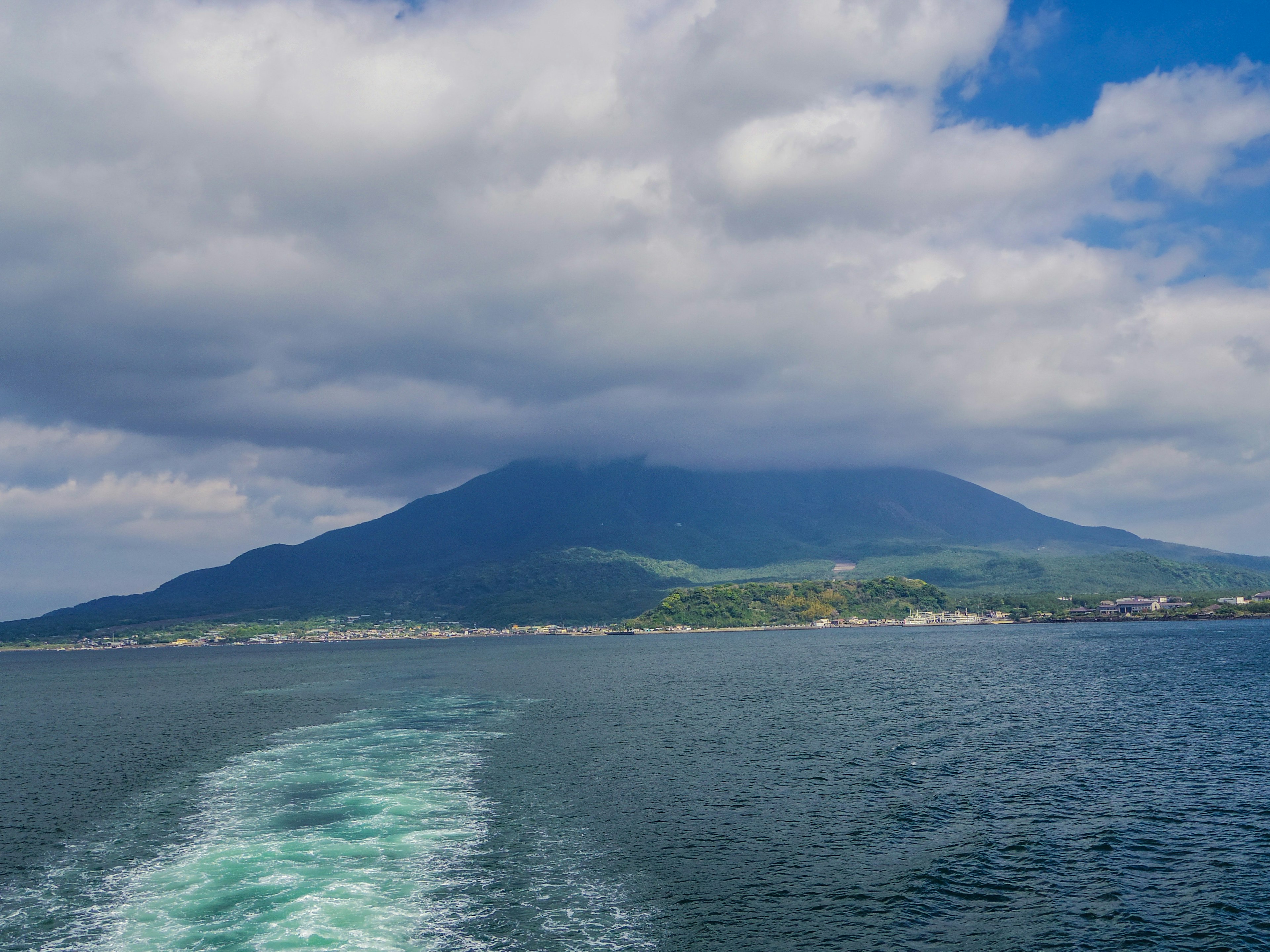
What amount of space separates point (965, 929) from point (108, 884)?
35069 millimetres

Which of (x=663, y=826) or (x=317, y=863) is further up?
(x=317, y=863)

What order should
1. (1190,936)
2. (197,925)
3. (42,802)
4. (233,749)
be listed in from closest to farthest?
(1190,936) < (197,925) < (42,802) < (233,749)

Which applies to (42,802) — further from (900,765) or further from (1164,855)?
(1164,855)

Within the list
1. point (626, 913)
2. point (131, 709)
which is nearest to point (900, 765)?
point (626, 913)

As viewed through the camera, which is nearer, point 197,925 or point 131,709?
point 197,925

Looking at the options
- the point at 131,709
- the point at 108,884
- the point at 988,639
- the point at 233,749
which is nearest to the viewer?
the point at 108,884

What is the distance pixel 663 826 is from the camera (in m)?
41.8

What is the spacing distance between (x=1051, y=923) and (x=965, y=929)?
10.7 ft

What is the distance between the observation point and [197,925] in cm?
2959

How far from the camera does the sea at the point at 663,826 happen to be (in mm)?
29219

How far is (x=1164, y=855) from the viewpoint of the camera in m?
35.1

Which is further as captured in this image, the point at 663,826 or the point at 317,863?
the point at 663,826

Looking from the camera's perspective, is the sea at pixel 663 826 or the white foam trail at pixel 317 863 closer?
the white foam trail at pixel 317 863

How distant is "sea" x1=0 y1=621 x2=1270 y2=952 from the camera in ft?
95.9
